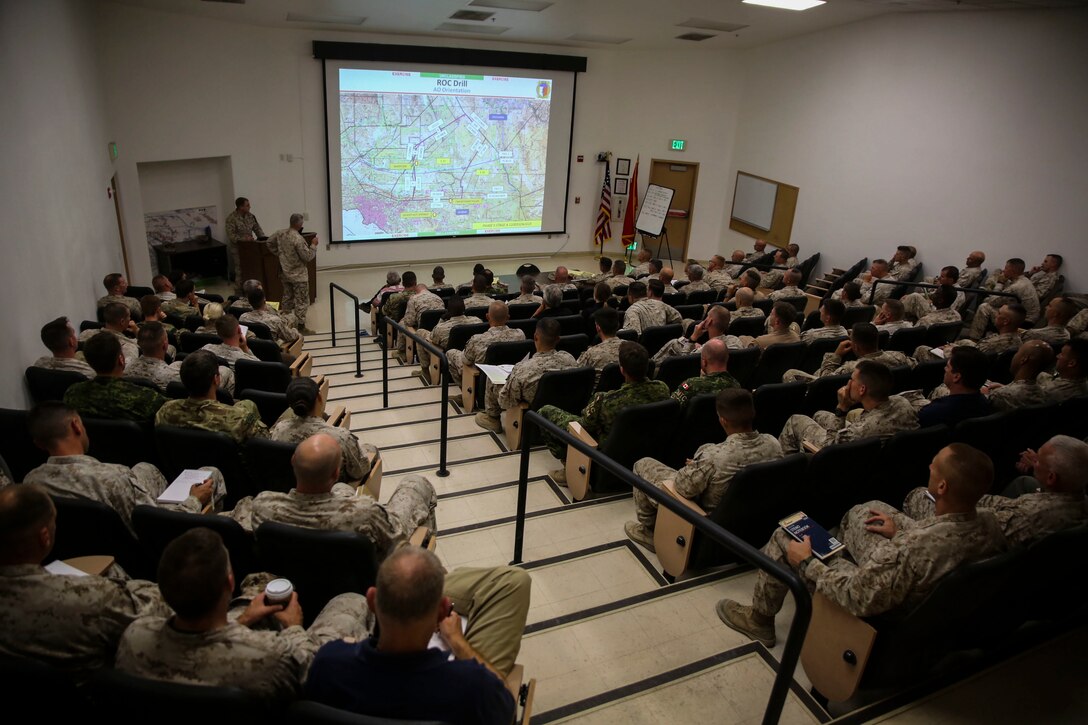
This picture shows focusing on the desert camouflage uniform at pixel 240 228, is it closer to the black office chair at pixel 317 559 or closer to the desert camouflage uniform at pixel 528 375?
the desert camouflage uniform at pixel 528 375

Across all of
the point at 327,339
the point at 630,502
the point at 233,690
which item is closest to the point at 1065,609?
the point at 630,502

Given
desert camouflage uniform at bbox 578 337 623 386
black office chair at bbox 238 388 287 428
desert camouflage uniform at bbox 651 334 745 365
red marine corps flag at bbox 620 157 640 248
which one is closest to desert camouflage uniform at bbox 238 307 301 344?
black office chair at bbox 238 388 287 428

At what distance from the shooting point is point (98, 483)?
9.18 ft

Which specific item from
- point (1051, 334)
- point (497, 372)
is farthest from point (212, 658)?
point (1051, 334)

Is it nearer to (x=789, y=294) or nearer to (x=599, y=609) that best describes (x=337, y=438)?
(x=599, y=609)

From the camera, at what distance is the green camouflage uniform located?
346 centimetres

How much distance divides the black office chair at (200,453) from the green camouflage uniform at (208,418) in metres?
0.07

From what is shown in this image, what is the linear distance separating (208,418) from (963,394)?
4458mm

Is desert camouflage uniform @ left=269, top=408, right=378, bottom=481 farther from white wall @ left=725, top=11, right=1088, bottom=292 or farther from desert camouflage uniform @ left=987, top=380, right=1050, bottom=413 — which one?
white wall @ left=725, top=11, right=1088, bottom=292

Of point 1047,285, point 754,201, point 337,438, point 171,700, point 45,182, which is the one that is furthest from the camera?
point 754,201

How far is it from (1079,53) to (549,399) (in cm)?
812

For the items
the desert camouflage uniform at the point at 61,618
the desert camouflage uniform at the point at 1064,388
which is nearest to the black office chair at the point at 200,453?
the desert camouflage uniform at the point at 61,618

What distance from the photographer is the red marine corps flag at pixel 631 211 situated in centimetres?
1398

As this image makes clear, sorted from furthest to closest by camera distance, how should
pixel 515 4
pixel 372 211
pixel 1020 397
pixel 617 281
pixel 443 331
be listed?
pixel 372 211
pixel 617 281
pixel 515 4
pixel 443 331
pixel 1020 397
